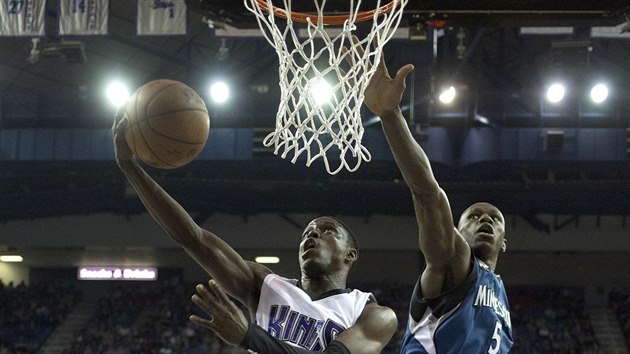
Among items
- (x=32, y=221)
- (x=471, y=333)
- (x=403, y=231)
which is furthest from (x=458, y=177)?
(x=471, y=333)

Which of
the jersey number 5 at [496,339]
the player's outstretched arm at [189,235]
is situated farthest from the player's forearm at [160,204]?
the jersey number 5 at [496,339]

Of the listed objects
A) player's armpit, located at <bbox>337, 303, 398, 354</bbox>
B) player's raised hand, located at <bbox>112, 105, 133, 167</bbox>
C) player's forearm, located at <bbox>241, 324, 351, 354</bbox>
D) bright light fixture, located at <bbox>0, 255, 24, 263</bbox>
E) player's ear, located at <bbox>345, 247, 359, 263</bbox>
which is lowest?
bright light fixture, located at <bbox>0, 255, 24, 263</bbox>

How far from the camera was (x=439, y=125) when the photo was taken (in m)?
14.8

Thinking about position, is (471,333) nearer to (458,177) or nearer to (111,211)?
(458,177)

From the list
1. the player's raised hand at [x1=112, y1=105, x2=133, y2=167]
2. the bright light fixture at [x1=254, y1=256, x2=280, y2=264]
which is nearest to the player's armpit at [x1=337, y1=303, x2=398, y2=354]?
the player's raised hand at [x1=112, y1=105, x2=133, y2=167]

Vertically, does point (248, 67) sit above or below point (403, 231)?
above

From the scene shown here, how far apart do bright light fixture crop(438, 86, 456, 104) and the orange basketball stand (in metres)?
9.82

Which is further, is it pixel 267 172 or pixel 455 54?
pixel 267 172

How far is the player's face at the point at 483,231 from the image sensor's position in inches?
161

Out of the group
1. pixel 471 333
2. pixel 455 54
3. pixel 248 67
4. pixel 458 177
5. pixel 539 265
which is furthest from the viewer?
pixel 539 265

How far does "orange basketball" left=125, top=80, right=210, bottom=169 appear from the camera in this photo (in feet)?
12.3

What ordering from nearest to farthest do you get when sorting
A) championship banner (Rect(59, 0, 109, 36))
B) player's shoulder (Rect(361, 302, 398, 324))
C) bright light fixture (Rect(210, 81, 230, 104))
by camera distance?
player's shoulder (Rect(361, 302, 398, 324)) < championship banner (Rect(59, 0, 109, 36)) < bright light fixture (Rect(210, 81, 230, 104))

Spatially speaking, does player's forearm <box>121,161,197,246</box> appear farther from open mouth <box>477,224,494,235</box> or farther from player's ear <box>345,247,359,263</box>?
open mouth <box>477,224,494,235</box>

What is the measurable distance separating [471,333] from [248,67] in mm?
12070
